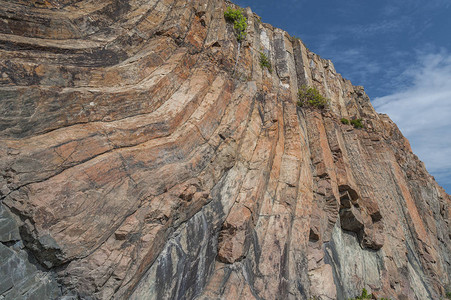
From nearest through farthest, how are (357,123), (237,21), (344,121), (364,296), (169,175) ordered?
(169,175) < (364,296) < (237,21) < (344,121) < (357,123)

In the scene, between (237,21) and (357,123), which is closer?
(237,21)

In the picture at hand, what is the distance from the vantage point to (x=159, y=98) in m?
11.9

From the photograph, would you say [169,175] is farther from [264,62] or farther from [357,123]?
[357,123]

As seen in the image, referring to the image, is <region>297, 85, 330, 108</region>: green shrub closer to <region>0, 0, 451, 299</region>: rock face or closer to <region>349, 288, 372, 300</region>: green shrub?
<region>0, 0, 451, 299</region>: rock face

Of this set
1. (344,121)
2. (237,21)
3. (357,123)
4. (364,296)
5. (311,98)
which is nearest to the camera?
(364,296)

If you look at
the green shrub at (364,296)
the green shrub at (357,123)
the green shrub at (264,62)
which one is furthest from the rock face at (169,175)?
the green shrub at (357,123)

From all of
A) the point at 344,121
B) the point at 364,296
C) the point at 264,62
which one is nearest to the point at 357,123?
the point at 344,121

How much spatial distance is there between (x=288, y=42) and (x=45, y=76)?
20.6 m

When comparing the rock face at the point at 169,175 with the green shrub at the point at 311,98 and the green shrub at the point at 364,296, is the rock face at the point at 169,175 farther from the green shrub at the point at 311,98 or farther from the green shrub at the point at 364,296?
the green shrub at the point at 311,98

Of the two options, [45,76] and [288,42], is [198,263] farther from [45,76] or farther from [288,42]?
[288,42]

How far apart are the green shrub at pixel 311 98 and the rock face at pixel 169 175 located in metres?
0.70

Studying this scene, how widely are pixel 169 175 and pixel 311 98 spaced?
14.6 metres

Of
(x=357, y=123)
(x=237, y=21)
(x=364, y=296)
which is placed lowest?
(x=364, y=296)

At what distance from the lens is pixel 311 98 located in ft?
70.0
